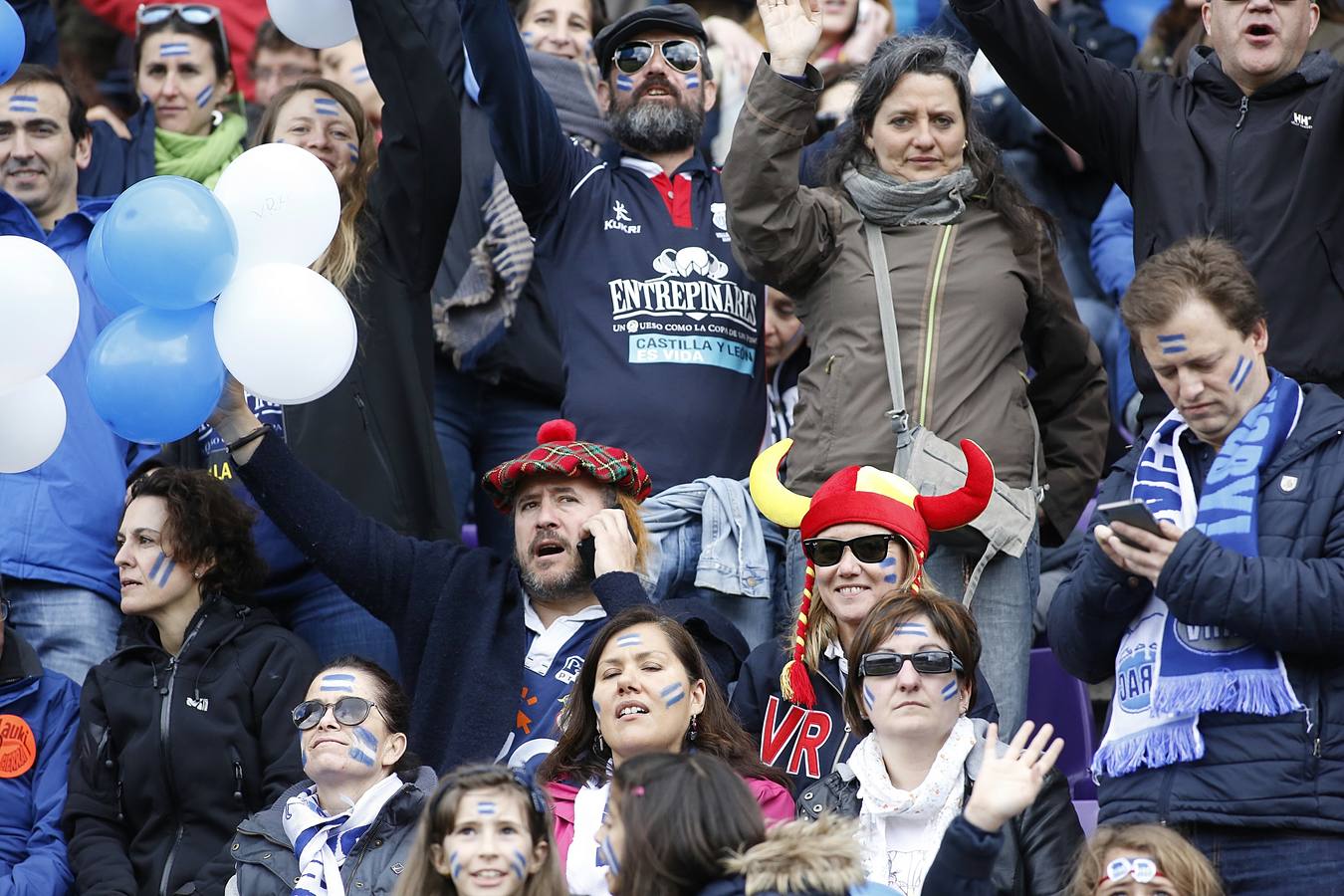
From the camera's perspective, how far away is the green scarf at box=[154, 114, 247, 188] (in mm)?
7332

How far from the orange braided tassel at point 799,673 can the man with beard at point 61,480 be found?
2.21 meters

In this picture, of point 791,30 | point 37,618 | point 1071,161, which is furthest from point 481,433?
point 1071,161

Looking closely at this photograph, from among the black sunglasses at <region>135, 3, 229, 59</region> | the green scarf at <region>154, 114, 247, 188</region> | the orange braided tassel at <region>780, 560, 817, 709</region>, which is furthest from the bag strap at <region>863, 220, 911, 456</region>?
the black sunglasses at <region>135, 3, 229, 59</region>

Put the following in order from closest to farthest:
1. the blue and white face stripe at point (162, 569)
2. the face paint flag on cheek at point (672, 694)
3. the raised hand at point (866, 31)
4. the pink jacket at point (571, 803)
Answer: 1. the pink jacket at point (571, 803)
2. the face paint flag on cheek at point (672, 694)
3. the blue and white face stripe at point (162, 569)
4. the raised hand at point (866, 31)

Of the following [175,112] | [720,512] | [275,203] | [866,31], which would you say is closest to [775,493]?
[720,512]

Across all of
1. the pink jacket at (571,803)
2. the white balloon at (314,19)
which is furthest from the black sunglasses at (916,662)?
the white balloon at (314,19)

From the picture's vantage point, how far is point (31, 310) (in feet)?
16.1

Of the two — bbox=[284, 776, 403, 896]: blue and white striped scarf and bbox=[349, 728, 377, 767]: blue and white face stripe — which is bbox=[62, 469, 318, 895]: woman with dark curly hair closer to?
bbox=[284, 776, 403, 896]: blue and white striped scarf

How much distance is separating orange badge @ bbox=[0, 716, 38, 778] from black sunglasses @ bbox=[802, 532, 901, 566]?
7.63ft

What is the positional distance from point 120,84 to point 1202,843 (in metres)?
6.51

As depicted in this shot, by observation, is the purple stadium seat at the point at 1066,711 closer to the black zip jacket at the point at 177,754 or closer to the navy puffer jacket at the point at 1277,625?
the navy puffer jacket at the point at 1277,625

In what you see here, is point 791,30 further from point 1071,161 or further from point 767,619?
point 1071,161

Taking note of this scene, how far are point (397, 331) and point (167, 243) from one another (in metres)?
1.39

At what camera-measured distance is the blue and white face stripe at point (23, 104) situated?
6582mm
